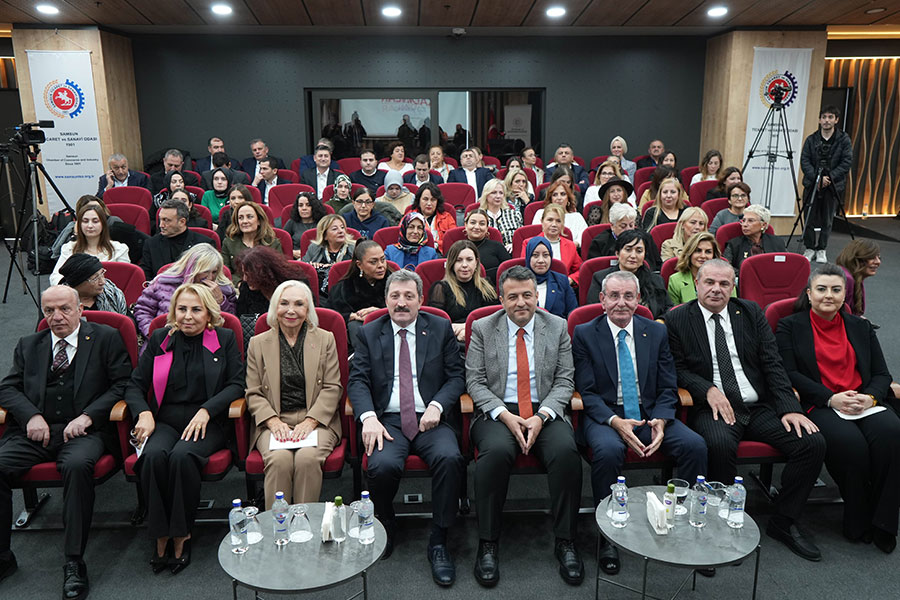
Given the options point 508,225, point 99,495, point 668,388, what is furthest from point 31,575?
point 508,225

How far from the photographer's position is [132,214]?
6.09 meters

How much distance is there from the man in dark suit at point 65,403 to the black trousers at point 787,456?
264cm

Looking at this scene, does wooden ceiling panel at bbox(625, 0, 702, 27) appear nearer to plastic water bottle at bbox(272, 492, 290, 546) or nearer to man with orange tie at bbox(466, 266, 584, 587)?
man with orange tie at bbox(466, 266, 584, 587)

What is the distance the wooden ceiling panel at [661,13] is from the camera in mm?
7629

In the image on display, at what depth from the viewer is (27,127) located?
5695 millimetres

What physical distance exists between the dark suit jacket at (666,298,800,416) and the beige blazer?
1.64 meters

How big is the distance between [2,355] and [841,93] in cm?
1186

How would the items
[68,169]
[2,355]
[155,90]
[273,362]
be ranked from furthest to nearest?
[155,90] < [68,169] < [2,355] < [273,362]

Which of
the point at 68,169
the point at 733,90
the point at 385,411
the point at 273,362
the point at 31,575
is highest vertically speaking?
the point at 733,90

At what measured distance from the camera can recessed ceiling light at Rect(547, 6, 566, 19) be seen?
7.86 metres

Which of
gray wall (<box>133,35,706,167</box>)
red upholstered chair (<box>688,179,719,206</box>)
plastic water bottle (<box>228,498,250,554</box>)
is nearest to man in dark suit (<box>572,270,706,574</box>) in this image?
plastic water bottle (<box>228,498,250,554</box>)

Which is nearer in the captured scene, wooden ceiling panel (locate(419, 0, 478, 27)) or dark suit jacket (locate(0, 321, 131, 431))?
dark suit jacket (locate(0, 321, 131, 431))

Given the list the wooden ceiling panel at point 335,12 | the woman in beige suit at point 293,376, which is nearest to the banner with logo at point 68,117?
the wooden ceiling panel at point 335,12

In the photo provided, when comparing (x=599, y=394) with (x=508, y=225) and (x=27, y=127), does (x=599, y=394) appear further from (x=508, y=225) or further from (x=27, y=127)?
(x=27, y=127)
